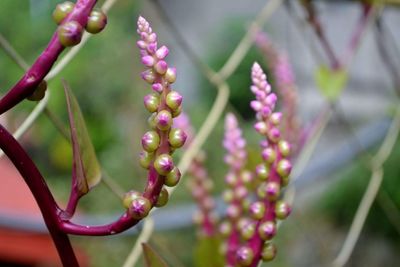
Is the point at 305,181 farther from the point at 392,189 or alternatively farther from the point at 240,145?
the point at 392,189

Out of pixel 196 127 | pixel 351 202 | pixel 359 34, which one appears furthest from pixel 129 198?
pixel 351 202

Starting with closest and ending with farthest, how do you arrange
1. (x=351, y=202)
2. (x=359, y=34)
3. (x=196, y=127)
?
1. (x=359, y=34)
2. (x=196, y=127)
3. (x=351, y=202)

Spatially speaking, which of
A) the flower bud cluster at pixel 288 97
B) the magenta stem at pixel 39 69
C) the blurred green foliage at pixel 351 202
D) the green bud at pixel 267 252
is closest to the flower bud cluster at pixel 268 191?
the green bud at pixel 267 252

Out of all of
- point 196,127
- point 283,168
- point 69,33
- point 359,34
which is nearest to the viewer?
point 69,33

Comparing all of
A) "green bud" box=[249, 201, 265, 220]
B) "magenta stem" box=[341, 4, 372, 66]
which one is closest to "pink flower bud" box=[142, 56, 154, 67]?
"green bud" box=[249, 201, 265, 220]

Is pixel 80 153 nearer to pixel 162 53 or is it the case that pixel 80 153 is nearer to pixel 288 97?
pixel 162 53

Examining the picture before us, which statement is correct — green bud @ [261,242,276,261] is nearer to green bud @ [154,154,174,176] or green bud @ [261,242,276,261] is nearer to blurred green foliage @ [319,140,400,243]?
green bud @ [154,154,174,176]

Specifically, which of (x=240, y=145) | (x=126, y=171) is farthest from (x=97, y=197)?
(x=240, y=145)
